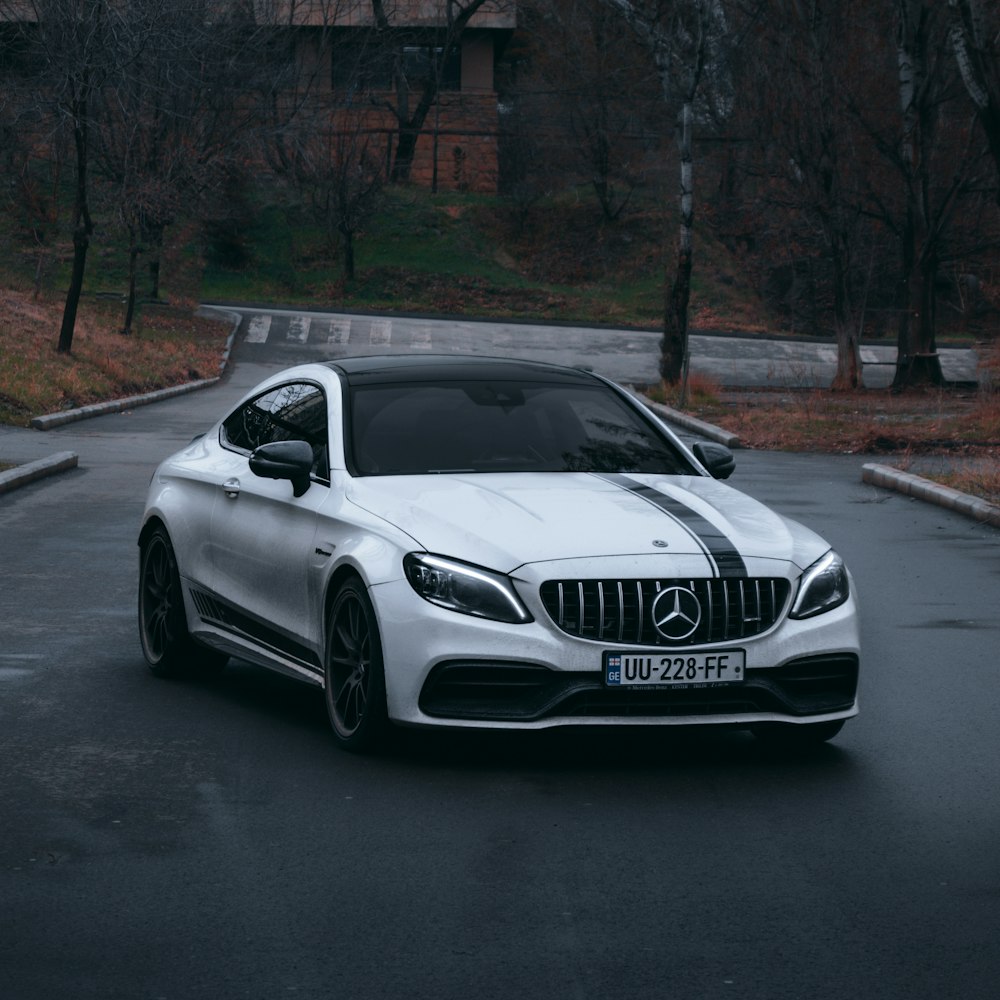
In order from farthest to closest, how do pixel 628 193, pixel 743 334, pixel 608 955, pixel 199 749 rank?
pixel 628 193, pixel 743 334, pixel 199 749, pixel 608 955

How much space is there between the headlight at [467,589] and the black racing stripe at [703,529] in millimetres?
747

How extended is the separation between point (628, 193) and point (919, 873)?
69.2 metres

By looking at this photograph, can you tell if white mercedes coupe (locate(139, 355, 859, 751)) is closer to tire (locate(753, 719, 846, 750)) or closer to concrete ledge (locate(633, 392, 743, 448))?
tire (locate(753, 719, 846, 750))

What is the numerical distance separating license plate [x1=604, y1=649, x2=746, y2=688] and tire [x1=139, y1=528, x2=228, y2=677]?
2.85 meters

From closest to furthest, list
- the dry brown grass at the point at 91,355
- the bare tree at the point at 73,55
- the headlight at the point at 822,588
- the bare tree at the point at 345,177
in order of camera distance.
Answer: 1. the headlight at the point at 822,588
2. the dry brown grass at the point at 91,355
3. the bare tree at the point at 73,55
4. the bare tree at the point at 345,177

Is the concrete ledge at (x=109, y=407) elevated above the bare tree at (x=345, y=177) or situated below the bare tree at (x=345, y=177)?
below

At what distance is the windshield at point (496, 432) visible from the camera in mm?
7922

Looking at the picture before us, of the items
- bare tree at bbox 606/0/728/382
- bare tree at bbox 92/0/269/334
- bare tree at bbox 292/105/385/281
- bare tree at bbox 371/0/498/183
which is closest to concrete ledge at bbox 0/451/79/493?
bare tree at bbox 92/0/269/334

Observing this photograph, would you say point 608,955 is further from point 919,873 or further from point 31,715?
point 31,715

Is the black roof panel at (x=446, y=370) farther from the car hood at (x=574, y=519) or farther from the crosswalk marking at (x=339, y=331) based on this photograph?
the crosswalk marking at (x=339, y=331)

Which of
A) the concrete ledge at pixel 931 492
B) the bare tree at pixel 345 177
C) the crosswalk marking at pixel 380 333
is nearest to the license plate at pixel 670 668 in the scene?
the concrete ledge at pixel 931 492

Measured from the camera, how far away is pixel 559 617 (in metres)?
6.63

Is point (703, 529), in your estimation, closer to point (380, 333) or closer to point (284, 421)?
point (284, 421)

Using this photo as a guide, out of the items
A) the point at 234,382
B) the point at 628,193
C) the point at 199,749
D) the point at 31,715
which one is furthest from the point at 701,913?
the point at 628,193
